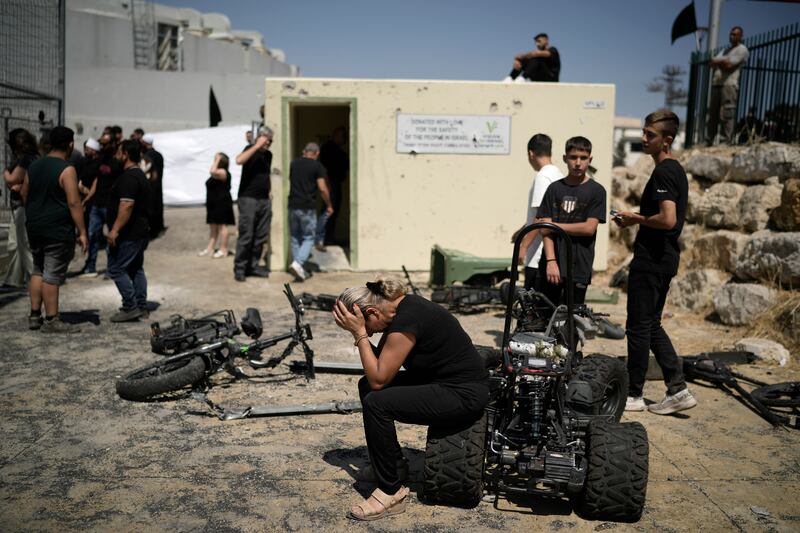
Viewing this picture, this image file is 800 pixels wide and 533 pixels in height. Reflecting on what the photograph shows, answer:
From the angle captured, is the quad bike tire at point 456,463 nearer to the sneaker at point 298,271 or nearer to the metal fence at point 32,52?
the sneaker at point 298,271

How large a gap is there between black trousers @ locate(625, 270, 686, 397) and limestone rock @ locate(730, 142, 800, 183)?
17.2 feet

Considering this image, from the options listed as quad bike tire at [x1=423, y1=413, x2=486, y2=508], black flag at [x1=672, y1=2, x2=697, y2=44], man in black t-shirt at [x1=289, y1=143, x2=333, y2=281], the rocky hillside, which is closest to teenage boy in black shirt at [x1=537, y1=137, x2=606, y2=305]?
quad bike tire at [x1=423, y1=413, x2=486, y2=508]

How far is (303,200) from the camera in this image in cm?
995

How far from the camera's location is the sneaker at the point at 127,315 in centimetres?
→ 744

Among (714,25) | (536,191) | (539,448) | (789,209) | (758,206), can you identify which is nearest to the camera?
(539,448)

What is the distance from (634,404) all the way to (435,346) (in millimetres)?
2220

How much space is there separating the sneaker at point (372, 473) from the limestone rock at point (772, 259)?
213 inches

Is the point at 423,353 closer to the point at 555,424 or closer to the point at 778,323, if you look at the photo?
the point at 555,424

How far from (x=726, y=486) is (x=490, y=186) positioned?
7.42m

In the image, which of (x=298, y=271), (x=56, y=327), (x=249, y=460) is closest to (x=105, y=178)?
(x=298, y=271)

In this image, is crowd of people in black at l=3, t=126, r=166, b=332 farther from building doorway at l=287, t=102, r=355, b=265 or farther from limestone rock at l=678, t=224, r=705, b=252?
limestone rock at l=678, t=224, r=705, b=252

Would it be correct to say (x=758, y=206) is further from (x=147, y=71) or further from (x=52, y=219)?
(x=147, y=71)

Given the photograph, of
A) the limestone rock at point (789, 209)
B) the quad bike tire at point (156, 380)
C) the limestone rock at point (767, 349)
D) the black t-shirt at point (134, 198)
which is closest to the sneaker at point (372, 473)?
the quad bike tire at point (156, 380)

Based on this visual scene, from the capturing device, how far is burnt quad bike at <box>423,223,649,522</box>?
3496 millimetres
